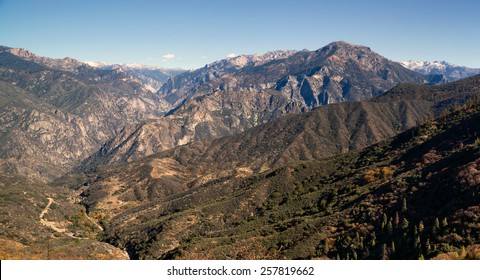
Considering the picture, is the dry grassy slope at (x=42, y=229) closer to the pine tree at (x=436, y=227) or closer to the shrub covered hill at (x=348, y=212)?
the shrub covered hill at (x=348, y=212)

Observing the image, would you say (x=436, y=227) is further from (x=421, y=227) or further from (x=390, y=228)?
(x=390, y=228)

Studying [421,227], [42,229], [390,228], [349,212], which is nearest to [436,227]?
[421,227]

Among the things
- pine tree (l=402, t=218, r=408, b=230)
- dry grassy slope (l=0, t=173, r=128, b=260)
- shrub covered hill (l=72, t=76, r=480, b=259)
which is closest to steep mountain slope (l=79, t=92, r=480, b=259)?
pine tree (l=402, t=218, r=408, b=230)

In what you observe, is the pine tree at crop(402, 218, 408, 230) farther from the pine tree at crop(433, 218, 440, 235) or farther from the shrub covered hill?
the pine tree at crop(433, 218, 440, 235)

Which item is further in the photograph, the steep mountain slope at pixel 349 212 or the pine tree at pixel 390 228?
the pine tree at pixel 390 228

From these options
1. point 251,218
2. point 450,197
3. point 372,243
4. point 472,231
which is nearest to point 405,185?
point 450,197

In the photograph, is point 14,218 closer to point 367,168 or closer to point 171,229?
point 171,229

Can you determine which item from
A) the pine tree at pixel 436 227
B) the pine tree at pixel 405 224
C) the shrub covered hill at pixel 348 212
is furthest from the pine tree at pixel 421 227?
the pine tree at pixel 405 224

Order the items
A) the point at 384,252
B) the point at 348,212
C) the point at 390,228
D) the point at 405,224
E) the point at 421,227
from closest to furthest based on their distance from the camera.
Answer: the point at 384,252 → the point at 421,227 → the point at 405,224 → the point at 390,228 → the point at 348,212
